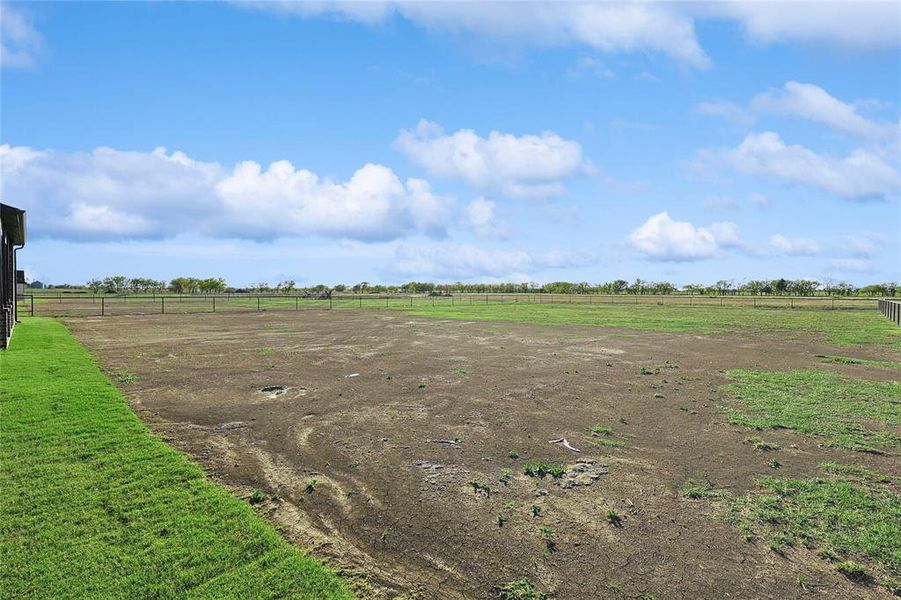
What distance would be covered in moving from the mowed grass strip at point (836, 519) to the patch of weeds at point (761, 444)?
0.92 metres

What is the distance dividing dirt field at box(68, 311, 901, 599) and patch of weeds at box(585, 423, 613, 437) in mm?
157

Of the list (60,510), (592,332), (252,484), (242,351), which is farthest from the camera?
(592,332)

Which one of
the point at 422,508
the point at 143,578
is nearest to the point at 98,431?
the point at 143,578

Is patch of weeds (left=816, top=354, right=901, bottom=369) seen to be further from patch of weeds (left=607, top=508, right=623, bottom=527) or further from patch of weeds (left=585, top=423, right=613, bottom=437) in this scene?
patch of weeds (left=607, top=508, right=623, bottom=527)

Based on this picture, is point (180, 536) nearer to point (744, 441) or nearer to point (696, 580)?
point (696, 580)

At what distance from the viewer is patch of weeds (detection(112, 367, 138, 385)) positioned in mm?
11578

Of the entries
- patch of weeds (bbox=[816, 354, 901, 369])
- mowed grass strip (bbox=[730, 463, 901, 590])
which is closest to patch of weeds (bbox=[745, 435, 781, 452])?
mowed grass strip (bbox=[730, 463, 901, 590])

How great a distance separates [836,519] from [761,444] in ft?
8.01

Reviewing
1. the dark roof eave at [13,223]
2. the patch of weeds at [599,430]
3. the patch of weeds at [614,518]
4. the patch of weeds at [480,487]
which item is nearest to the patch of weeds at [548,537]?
the patch of weeds at [614,518]

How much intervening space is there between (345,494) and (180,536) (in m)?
1.72

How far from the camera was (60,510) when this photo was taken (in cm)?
497

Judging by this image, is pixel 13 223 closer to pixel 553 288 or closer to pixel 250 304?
pixel 250 304

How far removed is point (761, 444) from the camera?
7.44 meters

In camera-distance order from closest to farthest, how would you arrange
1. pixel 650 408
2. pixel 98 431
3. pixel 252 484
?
1. pixel 252 484
2. pixel 98 431
3. pixel 650 408
